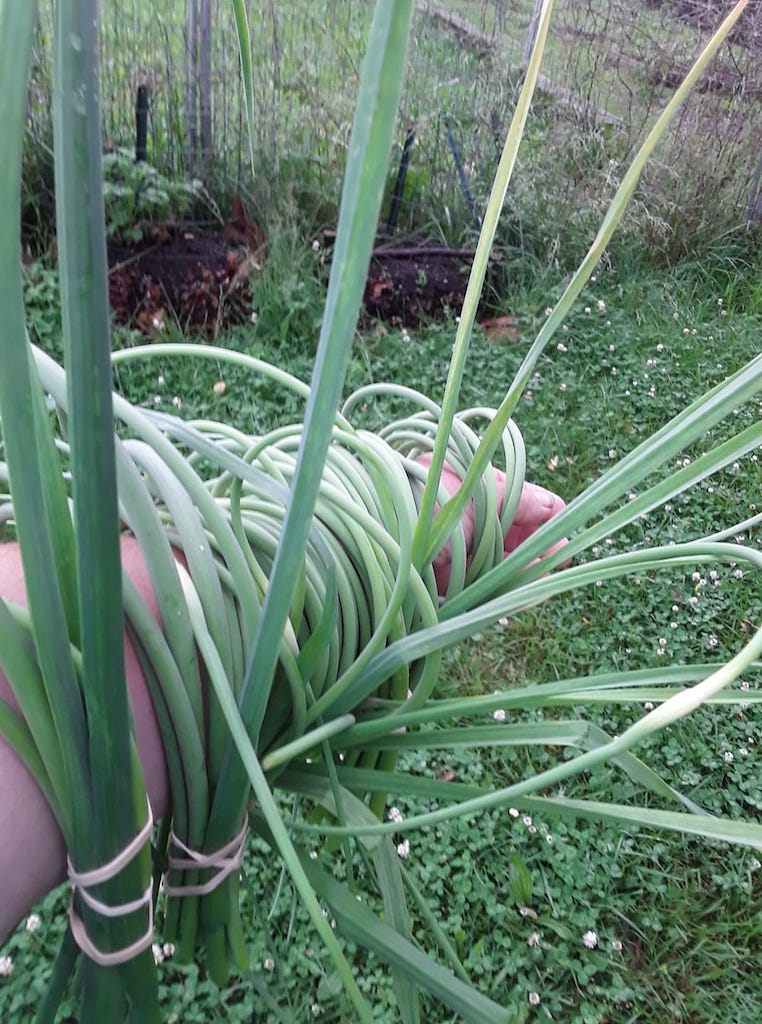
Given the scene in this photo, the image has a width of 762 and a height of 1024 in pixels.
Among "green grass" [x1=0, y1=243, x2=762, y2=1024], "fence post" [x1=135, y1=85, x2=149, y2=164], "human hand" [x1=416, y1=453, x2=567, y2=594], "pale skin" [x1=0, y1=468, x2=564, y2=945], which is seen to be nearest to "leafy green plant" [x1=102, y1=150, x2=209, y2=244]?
"fence post" [x1=135, y1=85, x2=149, y2=164]

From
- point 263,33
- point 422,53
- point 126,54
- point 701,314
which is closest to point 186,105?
point 126,54

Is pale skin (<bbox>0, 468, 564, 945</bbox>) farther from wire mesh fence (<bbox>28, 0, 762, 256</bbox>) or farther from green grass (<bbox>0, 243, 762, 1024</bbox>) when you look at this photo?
wire mesh fence (<bbox>28, 0, 762, 256</bbox>)

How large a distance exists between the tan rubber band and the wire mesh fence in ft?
6.37

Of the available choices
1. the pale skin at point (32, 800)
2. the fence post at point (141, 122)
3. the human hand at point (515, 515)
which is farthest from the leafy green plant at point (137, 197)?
the pale skin at point (32, 800)

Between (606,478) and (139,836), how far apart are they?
27 centimetres

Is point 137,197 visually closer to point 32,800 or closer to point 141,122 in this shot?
point 141,122

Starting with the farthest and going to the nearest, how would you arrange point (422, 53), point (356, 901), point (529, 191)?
point (422, 53)
point (529, 191)
point (356, 901)

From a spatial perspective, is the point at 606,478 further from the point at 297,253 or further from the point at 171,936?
the point at 297,253

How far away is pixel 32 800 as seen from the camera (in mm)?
274

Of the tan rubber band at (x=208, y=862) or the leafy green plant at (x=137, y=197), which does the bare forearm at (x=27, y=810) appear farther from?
the leafy green plant at (x=137, y=197)

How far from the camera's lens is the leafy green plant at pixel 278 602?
0.63ft

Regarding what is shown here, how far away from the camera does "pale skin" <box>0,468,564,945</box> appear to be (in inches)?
10.6

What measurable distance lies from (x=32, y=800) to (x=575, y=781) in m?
1.00

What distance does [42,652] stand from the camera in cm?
25
